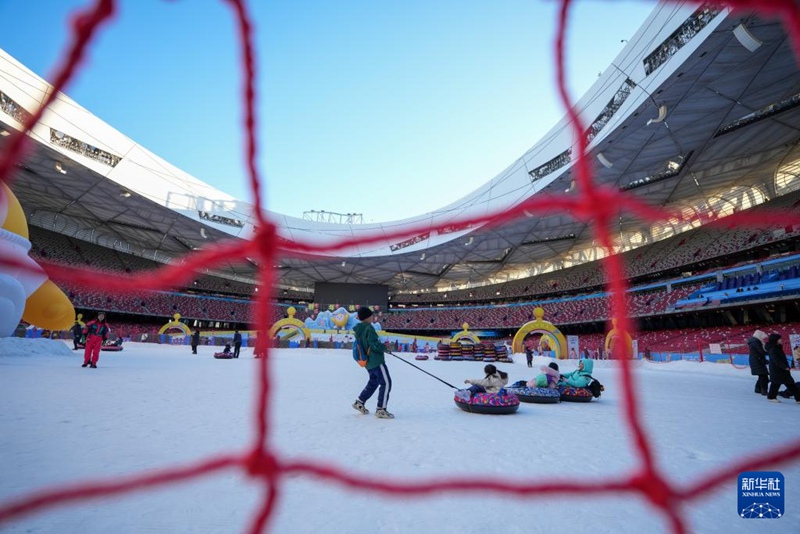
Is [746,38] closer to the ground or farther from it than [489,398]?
farther from it

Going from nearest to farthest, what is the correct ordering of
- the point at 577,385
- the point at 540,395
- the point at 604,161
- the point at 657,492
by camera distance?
the point at 657,492 → the point at 540,395 → the point at 577,385 → the point at 604,161

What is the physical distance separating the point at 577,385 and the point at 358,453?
4610mm

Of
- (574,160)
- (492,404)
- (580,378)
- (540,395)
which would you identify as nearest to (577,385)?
(580,378)

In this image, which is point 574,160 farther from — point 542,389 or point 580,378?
point 542,389

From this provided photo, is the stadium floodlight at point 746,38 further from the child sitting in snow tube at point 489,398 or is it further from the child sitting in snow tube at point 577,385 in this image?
the child sitting in snow tube at point 489,398

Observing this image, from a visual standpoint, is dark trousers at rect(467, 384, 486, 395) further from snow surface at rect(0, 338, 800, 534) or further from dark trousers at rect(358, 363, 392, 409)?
dark trousers at rect(358, 363, 392, 409)

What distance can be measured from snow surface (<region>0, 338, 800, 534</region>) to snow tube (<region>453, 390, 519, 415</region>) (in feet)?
0.44

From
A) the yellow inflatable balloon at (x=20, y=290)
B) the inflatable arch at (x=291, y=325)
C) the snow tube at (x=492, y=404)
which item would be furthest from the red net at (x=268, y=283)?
the inflatable arch at (x=291, y=325)

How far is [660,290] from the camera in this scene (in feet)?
83.9

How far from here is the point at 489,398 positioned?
450 centimetres

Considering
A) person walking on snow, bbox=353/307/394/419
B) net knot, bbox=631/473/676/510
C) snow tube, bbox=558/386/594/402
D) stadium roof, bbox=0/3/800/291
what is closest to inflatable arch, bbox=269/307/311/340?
stadium roof, bbox=0/3/800/291

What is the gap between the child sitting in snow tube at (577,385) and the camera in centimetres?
581

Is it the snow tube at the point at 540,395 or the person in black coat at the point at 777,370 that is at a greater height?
the person in black coat at the point at 777,370

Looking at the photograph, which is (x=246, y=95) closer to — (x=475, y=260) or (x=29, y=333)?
(x=29, y=333)
